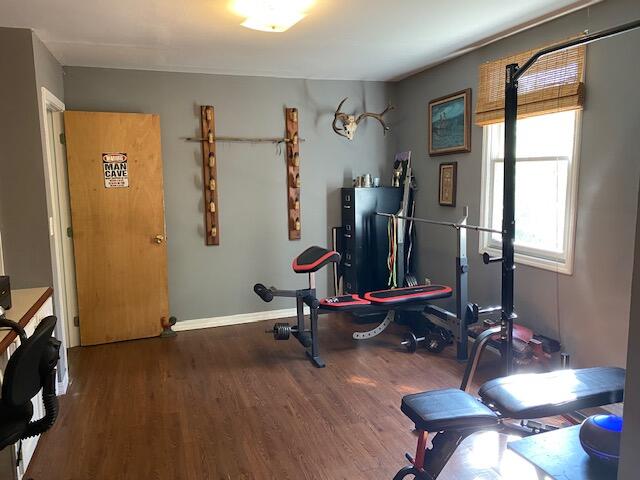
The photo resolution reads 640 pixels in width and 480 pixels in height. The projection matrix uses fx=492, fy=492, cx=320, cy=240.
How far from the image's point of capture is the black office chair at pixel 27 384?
178cm

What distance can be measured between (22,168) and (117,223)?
3.86 feet

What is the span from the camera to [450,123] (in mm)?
4297

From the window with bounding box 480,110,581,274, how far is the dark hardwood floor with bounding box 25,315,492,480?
3.18ft

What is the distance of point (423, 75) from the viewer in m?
4.70

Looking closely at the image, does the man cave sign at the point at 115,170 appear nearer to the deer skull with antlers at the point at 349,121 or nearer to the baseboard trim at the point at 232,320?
the baseboard trim at the point at 232,320

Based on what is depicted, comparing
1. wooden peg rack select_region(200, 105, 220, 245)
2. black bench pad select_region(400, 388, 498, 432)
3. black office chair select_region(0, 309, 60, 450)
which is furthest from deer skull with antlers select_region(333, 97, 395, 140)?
black office chair select_region(0, 309, 60, 450)

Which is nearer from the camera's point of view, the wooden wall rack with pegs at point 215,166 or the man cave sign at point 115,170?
the man cave sign at point 115,170

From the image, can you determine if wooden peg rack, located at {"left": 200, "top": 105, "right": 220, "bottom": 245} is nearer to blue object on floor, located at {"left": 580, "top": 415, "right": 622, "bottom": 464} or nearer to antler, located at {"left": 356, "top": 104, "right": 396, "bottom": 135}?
antler, located at {"left": 356, "top": 104, "right": 396, "bottom": 135}

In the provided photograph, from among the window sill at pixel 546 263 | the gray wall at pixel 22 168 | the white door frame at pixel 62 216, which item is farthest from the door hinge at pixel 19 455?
the window sill at pixel 546 263

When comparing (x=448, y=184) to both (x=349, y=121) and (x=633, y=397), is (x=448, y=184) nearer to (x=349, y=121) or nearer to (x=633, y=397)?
(x=349, y=121)

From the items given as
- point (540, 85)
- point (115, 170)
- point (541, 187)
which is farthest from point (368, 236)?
point (115, 170)

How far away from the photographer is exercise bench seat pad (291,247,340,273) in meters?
3.95

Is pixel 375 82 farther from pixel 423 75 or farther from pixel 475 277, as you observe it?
pixel 475 277

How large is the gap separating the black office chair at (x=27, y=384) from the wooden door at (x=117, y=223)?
89.3 inches
